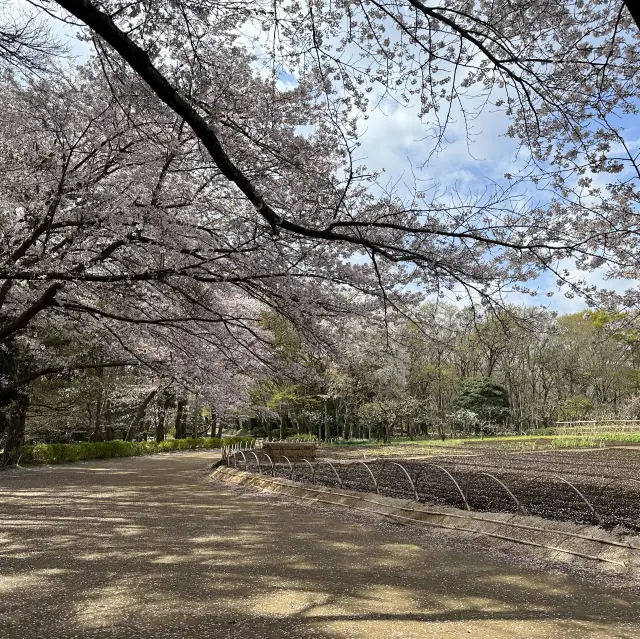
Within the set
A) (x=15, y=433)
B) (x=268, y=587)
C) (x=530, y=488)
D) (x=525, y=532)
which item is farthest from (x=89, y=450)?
(x=525, y=532)

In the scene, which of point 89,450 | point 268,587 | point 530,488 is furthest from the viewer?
point 89,450

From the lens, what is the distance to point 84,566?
4613mm

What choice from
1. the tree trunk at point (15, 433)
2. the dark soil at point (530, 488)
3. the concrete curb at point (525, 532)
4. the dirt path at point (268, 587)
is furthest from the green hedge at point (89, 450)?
the concrete curb at point (525, 532)

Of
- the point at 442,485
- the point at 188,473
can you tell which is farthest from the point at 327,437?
the point at 442,485

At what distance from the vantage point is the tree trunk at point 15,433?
16.2 m

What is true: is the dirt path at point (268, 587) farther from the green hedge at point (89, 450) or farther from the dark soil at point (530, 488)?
the green hedge at point (89, 450)

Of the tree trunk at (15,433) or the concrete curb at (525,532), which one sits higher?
the tree trunk at (15,433)

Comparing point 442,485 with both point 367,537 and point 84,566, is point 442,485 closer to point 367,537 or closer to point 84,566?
point 367,537

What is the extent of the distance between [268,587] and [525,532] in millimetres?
2807

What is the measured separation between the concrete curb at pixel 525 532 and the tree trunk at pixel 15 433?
12.5 meters

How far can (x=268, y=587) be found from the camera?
4.00m

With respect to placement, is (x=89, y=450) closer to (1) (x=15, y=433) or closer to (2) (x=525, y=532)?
(1) (x=15, y=433)

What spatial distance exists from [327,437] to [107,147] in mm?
26774

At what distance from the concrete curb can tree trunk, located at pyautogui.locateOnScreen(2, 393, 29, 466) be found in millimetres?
12529
